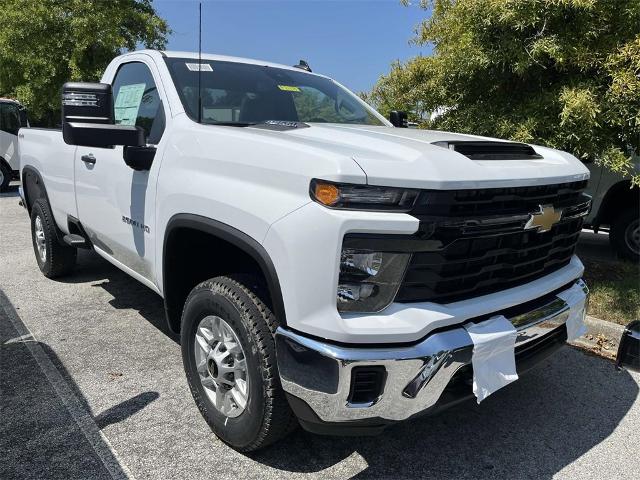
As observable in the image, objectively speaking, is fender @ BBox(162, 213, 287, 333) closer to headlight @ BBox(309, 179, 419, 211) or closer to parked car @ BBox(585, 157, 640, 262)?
headlight @ BBox(309, 179, 419, 211)

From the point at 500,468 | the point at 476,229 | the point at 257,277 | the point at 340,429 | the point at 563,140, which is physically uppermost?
the point at 563,140

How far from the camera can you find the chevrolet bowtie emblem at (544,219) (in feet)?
7.57

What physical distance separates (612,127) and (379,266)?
339 centimetres

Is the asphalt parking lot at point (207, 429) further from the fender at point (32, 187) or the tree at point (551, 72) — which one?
the tree at point (551, 72)

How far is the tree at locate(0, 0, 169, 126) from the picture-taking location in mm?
11633

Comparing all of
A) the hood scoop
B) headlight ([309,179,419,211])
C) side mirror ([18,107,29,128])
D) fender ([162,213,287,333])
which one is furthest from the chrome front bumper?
side mirror ([18,107,29,128])

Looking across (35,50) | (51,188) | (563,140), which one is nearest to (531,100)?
(563,140)

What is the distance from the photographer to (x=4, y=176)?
12.3 meters

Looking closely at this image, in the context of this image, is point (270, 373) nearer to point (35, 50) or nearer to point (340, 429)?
point (340, 429)

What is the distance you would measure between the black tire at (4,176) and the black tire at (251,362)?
1173 centimetres

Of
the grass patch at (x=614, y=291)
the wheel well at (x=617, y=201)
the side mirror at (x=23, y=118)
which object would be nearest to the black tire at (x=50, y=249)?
the grass patch at (x=614, y=291)

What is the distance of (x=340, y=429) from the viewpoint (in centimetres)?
209

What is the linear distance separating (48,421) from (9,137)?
1151cm

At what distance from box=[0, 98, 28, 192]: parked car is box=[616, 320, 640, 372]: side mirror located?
13.1 m
